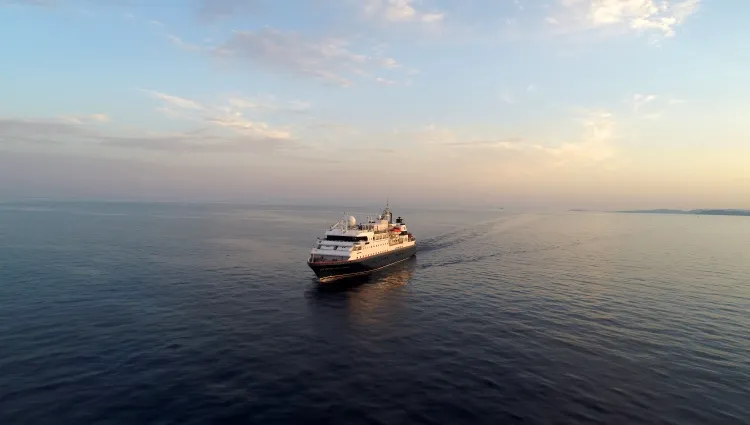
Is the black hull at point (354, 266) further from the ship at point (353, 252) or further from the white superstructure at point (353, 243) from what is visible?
the white superstructure at point (353, 243)

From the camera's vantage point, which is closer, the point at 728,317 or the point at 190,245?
the point at 728,317

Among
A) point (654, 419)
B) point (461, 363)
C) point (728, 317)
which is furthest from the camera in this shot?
point (728, 317)

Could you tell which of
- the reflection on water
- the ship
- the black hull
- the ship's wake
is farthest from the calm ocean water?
the ship's wake

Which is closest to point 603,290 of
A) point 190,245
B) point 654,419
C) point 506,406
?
point 654,419

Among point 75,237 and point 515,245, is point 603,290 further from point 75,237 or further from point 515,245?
point 75,237

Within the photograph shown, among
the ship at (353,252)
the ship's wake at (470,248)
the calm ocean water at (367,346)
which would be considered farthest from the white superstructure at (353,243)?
the ship's wake at (470,248)

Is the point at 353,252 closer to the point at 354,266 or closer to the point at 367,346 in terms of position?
the point at 354,266

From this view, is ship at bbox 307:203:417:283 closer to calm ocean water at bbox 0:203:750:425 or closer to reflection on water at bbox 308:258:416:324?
reflection on water at bbox 308:258:416:324
